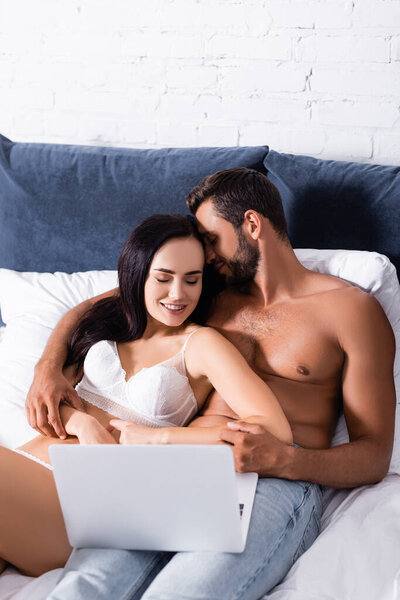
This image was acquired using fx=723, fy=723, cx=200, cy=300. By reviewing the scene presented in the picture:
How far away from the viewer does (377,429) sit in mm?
1672

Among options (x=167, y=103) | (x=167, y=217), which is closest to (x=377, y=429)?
(x=167, y=217)

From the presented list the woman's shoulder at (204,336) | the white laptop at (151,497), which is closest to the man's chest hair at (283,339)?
the woman's shoulder at (204,336)

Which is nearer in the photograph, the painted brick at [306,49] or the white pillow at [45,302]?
the white pillow at [45,302]

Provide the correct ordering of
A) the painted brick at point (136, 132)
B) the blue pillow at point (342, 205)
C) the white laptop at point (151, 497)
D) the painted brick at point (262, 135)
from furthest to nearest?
the painted brick at point (136, 132), the painted brick at point (262, 135), the blue pillow at point (342, 205), the white laptop at point (151, 497)

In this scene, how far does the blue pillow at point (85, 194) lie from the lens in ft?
7.14

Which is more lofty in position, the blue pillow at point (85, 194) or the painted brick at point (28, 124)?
the painted brick at point (28, 124)

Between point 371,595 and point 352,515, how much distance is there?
0.23 metres

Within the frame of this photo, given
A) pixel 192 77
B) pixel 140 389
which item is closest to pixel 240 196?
pixel 140 389

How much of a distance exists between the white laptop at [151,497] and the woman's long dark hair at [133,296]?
596 mm

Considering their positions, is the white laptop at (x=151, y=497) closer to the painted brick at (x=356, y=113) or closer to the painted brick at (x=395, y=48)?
the painted brick at (x=356, y=113)

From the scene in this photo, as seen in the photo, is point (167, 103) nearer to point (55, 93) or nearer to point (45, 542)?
point (55, 93)

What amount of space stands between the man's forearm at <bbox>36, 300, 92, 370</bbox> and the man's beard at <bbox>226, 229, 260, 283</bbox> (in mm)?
437

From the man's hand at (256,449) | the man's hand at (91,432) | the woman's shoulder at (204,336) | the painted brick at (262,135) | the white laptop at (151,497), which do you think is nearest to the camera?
the white laptop at (151,497)

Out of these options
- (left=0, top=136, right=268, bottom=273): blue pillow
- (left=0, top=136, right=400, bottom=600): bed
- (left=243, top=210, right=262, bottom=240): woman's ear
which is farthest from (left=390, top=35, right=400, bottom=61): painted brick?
(left=243, top=210, right=262, bottom=240): woman's ear
